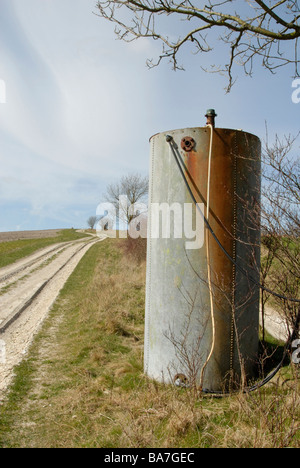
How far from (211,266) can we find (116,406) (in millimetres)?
2210

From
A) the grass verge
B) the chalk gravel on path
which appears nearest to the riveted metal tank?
the grass verge

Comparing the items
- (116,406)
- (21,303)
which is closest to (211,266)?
(116,406)

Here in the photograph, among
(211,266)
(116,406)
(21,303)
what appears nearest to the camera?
(116,406)

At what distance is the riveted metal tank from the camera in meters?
4.87

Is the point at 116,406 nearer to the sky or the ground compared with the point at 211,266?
nearer to the ground

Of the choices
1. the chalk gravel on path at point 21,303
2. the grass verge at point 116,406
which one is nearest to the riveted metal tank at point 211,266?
the grass verge at point 116,406

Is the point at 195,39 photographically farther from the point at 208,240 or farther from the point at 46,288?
the point at 46,288

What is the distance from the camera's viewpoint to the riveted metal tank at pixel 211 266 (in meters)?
4.87

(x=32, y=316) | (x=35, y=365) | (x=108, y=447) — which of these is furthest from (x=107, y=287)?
(x=108, y=447)

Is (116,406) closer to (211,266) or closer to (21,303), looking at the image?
(211,266)

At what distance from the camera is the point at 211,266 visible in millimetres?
4891

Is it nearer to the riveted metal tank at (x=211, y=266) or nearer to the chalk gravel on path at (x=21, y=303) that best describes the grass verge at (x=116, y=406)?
the chalk gravel on path at (x=21, y=303)

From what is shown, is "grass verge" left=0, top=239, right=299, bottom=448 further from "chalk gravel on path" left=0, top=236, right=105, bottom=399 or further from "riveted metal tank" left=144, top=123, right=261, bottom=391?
"riveted metal tank" left=144, top=123, right=261, bottom=391
